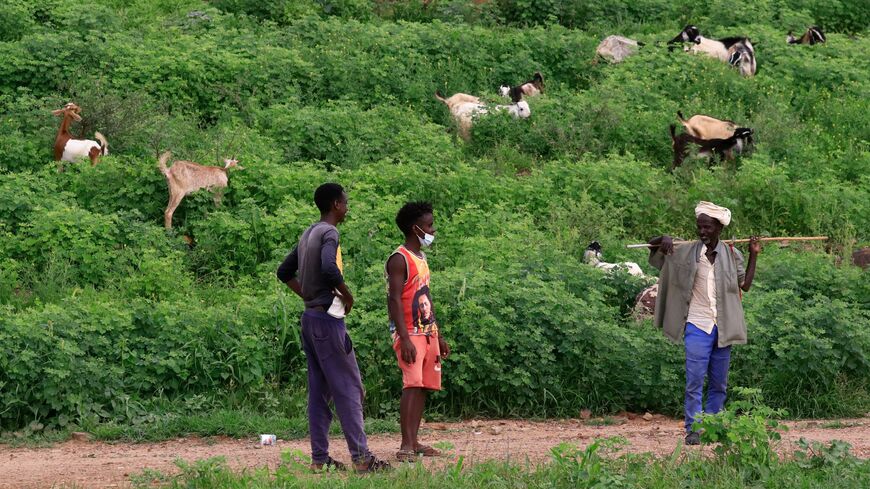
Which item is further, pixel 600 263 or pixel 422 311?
pixel 600 263

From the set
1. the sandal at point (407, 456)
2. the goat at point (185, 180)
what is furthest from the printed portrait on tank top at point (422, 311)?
the goat at point (185, 180)

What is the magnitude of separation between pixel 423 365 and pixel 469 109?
7907 millimetres

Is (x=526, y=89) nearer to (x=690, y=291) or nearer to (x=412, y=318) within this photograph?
(x=690, y=291)

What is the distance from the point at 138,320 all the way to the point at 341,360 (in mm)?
2843

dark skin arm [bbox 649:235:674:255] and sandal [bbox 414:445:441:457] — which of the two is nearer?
sandal [bbox 414:445:441:457]

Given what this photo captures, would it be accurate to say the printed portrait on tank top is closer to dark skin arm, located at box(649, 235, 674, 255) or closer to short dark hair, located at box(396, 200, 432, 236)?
short dark hair, located at box(396, 200, 432, 236)

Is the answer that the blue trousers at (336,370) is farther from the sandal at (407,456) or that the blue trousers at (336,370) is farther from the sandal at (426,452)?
the sandal at (426,452)

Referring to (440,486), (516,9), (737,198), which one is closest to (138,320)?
(440,486)

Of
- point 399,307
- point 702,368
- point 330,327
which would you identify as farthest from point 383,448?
point 702,368

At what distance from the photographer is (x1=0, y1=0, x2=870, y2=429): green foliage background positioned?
866 centimetres

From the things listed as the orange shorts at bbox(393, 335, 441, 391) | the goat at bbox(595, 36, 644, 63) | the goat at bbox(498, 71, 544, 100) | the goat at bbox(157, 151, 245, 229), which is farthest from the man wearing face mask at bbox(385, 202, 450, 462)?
the goat at bbox(595, 36, 644, 63)

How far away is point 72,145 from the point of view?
12.0 metres

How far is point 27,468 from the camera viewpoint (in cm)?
708

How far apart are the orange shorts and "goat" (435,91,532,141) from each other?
751cm
